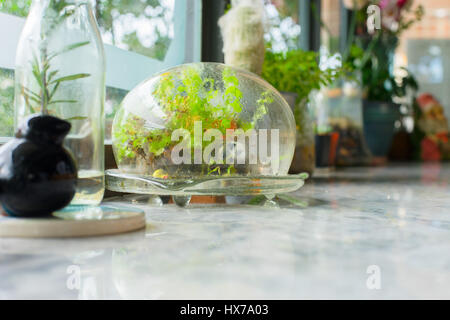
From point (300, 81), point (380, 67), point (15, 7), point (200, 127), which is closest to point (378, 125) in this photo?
→ point (380, 67)

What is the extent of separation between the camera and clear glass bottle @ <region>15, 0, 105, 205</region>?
57 cm

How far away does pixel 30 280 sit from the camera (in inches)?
13.0

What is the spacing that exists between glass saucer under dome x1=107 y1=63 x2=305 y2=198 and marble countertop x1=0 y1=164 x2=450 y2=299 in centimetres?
10

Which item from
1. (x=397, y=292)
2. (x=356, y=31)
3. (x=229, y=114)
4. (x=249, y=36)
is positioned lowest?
(x=397, y=292)

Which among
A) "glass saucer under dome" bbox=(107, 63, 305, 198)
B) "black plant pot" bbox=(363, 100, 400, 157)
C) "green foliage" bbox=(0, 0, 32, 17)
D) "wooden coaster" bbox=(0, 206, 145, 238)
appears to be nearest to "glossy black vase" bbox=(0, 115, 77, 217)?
"wooden coaster" bbox=(0, 206, 145, 238)

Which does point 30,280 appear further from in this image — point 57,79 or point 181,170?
point 181,170

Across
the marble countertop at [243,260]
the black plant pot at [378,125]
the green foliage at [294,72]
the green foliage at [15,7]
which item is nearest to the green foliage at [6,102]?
the green foliage at [15,7]

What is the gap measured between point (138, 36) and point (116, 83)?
14 centimetres

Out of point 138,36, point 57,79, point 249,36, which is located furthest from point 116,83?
point 57,79

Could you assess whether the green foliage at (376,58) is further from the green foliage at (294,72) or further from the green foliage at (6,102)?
the green foliage at (6,102)

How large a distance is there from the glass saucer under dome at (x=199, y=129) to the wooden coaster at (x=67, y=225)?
0.18 meters

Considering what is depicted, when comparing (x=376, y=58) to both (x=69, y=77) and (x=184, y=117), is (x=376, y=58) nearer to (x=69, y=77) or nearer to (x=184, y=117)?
(x=184, y=117)

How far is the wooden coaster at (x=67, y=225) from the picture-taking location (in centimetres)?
46

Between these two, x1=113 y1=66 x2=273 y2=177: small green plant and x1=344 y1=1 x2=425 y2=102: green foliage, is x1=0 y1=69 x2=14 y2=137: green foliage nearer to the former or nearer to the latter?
x1=113 y1=66 x2=273 y2=177: small green plant
